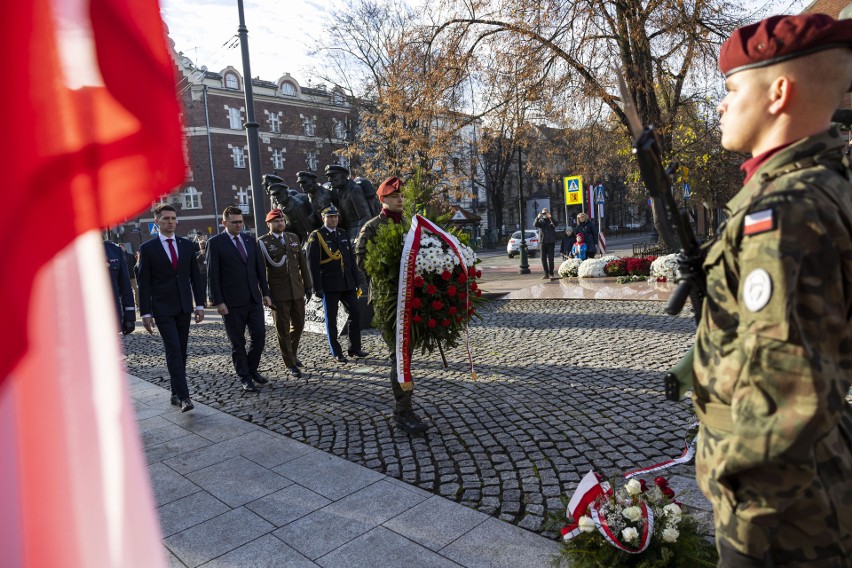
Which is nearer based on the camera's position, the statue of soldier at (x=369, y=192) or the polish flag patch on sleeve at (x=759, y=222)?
the polish flag patch on sleeve at (x=759, y=222)

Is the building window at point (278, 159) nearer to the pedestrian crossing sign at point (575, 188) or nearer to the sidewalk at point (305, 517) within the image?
the pedestrian crossing sign at point (575, 188)

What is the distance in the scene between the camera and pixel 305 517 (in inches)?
147

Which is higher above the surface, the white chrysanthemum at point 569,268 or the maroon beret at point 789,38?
the maroon beret at point 789,38

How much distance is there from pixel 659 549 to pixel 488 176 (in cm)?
5070

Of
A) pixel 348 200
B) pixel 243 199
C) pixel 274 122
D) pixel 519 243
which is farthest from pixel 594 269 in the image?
pixel 274 122

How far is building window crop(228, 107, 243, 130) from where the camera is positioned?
158ft

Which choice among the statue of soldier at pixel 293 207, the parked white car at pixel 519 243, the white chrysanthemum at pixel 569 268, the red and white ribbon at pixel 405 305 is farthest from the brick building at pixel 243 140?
the red and white ribbon at pixel 405 305

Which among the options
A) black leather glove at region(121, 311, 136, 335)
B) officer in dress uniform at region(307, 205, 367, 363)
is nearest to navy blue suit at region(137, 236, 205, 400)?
officer in dress uniform at region(307, 205, 367, 363)

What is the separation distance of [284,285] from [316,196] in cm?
381

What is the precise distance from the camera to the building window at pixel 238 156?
48656 millimetres

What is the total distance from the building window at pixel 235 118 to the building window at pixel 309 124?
5357 mm

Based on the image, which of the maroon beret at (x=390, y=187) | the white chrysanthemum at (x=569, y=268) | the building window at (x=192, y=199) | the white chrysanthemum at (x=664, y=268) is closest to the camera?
the maroon beret at (x=390, y=187)

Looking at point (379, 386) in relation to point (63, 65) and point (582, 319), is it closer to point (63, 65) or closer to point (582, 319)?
point (582, 319)

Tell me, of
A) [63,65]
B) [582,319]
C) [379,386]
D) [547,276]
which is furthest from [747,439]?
[547,276]
